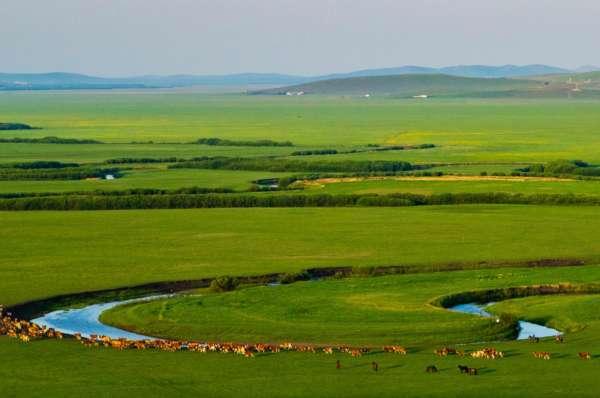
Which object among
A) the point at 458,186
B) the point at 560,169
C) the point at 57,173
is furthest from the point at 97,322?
the point at 560,169

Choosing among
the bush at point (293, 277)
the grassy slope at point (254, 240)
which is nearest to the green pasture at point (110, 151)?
the grassy slope at point (254, 240)

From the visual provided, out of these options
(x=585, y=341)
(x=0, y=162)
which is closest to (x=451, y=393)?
(x=585, y=341)

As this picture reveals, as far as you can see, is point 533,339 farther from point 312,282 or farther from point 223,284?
point 223,284

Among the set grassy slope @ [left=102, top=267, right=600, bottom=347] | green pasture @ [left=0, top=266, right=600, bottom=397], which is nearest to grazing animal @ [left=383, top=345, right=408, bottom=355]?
green pasture @ [left=0, top=266, right=600, bottom=397]

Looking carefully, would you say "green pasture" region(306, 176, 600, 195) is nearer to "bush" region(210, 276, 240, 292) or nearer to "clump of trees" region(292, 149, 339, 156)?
"clump of trees" region(292, 149, 339, 156)

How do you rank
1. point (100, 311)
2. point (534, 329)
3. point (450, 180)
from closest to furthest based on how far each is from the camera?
point (534, 329) < point (100, 311) < point (450, 180)

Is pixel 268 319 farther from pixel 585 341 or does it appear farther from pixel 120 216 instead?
pixel 120 216

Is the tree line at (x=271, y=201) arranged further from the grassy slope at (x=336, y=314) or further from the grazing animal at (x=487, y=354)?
the grazing animal at (x=487, y=354)
